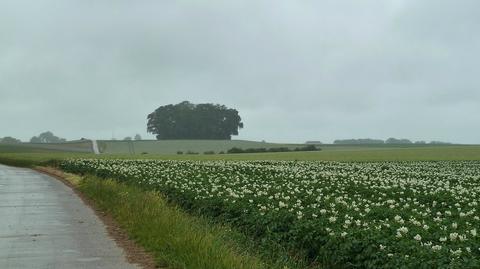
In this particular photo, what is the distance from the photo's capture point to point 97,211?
51.3ft

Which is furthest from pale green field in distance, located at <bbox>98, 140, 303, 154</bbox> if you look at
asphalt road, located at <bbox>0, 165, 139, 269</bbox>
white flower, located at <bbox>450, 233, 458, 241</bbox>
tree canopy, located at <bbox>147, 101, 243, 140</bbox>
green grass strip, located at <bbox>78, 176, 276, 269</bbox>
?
white flower, located at <bbox>450, 233, 458, 241</bbox>

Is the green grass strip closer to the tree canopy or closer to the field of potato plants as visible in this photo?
the field of potato plants

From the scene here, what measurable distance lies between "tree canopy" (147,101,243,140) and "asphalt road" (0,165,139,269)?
130243 millimetres

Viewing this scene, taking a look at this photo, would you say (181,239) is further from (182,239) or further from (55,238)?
(55,238)

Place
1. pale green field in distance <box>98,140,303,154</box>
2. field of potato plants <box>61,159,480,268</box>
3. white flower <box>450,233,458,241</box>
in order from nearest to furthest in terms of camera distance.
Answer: field of potato plants <box>61,159,480,268</box> → white flower <box>450,233,458,241</box> → pale green field in distance <box>98,140,303,154</box>

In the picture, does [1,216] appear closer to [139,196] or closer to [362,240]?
[139,196]

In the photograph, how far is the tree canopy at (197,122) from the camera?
149 metres

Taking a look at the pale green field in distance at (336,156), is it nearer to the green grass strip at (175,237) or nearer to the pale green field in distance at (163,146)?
the pale green field in distance at (163,146)

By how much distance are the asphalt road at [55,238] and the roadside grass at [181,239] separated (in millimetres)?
516

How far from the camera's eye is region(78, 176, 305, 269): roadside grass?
25.8ft

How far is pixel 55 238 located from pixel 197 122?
137890mm

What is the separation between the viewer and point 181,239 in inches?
355

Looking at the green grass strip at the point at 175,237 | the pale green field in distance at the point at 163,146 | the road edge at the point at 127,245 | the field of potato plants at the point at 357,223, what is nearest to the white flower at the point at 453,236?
the field of potato plants at the point at 357,223

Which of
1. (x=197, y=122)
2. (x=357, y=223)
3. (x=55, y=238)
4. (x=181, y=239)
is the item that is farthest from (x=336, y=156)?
(x=197, y=122)
